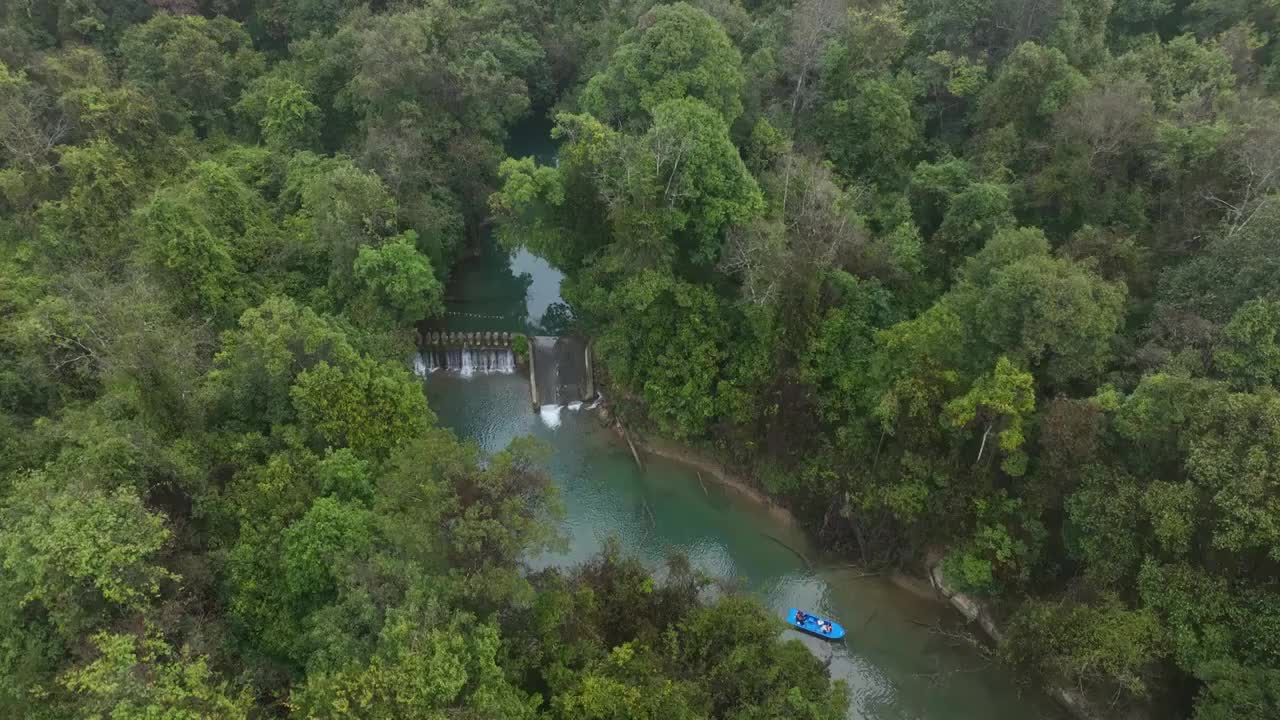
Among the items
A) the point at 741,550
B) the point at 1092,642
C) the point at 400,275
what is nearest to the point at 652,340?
the point at 741,550

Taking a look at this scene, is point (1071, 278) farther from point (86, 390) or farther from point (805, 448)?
point (86, 390)

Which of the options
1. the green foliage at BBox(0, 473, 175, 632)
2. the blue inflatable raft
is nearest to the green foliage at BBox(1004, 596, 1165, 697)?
the blue inflatable raft

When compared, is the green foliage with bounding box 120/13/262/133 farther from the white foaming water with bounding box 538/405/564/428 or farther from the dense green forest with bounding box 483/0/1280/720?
the white foaming water with bounding box 538/405/564/428

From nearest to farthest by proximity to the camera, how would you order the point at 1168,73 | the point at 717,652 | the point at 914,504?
the point at 717,652 < the point at 914,504 < the point at 1168,73

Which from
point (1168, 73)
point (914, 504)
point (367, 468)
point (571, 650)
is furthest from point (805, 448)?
point (1168, 73)

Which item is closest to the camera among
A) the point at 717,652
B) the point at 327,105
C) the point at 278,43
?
the point at 717,652

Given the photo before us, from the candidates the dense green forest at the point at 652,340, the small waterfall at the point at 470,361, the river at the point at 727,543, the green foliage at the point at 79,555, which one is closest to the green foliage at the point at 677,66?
the dense green forest at the point at 652,340

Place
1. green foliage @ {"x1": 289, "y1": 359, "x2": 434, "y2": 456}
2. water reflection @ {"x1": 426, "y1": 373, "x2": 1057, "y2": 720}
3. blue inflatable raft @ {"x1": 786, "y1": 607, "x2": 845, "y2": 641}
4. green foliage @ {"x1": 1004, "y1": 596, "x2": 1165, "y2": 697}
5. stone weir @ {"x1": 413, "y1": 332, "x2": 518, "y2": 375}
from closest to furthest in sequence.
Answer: green foliage @ {"x1": 1004, "y1": 596, "x2": 1165, "y2": 697}, green foliage @ {"x1": 289, "y1": 359, "x2": 434, "y2": 456}, water reflection @ {"x1": 426, "y1": 373, "x2": 1057, "y2": 720}, blue inflatable raft @ {"x1": 786, "y1": 607, "x2": 845, "y2": 641}, stone weir @ {"x1": 413, "y1": 332, "x2": 518, "y2": 375}
